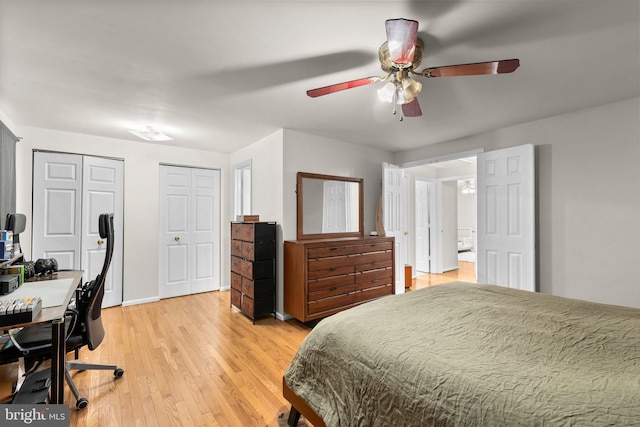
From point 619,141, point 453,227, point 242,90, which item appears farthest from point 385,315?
point 453,227

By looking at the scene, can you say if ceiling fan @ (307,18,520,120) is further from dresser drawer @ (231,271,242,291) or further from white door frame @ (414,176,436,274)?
white door frame @ (414,176,436,274)

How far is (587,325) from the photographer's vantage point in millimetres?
1459

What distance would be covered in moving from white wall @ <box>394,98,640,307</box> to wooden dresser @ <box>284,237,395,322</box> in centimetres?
187

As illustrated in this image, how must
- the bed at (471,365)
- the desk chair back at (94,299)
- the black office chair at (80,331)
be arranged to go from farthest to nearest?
the desk chair back at (94,299), the black office chair at (80,331), the bed at (471,365)

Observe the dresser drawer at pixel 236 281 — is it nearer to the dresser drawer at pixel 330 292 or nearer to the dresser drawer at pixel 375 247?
the dresser drawer at pixel 330 292

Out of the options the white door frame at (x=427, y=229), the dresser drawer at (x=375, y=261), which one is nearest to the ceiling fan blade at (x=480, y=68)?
the dresser drawer at (x=375, y=261)

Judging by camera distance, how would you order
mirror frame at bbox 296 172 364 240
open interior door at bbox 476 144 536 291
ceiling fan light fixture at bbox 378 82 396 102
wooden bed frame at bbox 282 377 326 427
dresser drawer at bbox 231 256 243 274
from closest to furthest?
wooden bed frame at bbox 282 377 326 427 → ceiling fan light fixture at bbox 378 82 396 102 → open interior door at bbox 476 144 536 291 → mirror frame at bbox 296 172 364 240 → dresser drawer at bbox 231 256 243 274

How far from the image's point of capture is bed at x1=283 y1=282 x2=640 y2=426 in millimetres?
905

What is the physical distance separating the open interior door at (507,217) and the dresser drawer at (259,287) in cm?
261

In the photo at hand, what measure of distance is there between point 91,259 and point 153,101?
2.51 m

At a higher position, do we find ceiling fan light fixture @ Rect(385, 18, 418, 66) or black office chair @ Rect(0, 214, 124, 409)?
ceiling fan light fixture @ Rect(385, 18, 418, 66)

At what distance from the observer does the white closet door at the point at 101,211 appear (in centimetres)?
379

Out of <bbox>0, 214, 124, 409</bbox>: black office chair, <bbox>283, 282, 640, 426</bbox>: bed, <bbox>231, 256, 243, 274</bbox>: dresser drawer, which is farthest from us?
<bbox>231, 256, 243, 274</bbox>: dresser drawer

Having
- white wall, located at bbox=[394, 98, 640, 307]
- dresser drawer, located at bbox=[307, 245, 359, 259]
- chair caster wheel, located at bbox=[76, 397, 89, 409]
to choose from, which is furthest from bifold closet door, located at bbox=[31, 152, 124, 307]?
white wall, located at bbox=[394, 98, 640, 307]
